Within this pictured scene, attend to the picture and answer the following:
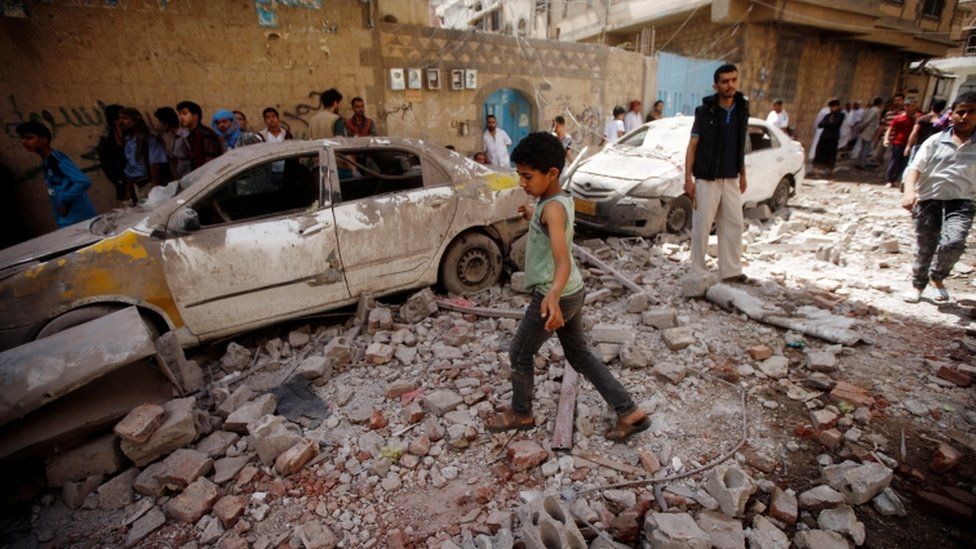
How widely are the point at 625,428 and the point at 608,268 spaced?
8.34 ft

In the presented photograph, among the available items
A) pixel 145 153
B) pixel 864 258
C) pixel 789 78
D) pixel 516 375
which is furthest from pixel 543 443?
pixel 789 78

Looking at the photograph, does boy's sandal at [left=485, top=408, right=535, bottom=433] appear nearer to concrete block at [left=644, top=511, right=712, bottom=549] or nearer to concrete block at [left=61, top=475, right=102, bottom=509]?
concrete block at [left=644, top=511, right=712, bottom=549]

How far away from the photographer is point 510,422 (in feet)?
8.89

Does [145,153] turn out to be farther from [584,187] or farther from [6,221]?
[584,187]

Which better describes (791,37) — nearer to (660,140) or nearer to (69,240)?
(660,140)

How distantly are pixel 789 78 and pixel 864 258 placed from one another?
13197 mm

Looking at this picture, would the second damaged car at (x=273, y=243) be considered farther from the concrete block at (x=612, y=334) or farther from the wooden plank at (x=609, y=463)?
the wooden plank at (x=609, y=463)

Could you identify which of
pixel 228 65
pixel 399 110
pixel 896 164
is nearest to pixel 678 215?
pixel 399 110

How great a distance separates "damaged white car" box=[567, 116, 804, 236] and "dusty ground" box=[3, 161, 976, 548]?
67.6 inches

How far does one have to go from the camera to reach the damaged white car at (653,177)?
589 centimetres


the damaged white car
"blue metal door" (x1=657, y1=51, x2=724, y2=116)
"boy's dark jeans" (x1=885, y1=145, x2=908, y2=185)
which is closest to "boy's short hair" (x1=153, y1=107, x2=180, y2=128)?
the damaged white car

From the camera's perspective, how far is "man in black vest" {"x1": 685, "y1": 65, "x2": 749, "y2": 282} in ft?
13.9

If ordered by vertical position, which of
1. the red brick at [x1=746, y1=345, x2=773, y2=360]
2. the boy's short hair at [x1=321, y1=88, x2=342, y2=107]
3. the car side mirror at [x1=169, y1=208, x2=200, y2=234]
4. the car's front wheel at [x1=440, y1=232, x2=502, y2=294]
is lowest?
the red brick at [x1=746, y1=345, x2=773, y2=360]

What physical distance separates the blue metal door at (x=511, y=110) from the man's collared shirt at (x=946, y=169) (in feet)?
22.6
